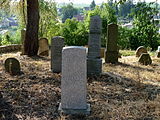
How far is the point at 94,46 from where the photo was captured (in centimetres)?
844

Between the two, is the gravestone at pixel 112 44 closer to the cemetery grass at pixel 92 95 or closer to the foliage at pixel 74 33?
the cemetery grass at pixel 92 95

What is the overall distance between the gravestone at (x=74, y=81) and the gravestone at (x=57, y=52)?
2871 mm

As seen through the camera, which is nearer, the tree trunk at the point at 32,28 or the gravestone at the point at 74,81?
the gravestone at the point at 74,81

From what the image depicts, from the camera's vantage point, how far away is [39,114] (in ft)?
17.6

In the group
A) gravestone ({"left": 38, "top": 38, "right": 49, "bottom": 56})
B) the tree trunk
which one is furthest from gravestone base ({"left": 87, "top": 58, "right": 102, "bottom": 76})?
gravestone ({"left": 38, "top": 38, "right": 49, "bottom": 56})

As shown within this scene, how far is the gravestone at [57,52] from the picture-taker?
8242mm

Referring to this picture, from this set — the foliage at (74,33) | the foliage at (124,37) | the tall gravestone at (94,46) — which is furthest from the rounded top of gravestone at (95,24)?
the foliage at (124,37)

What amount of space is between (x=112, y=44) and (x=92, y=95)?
4.07m

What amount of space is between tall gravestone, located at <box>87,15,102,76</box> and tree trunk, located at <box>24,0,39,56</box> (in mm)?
3135

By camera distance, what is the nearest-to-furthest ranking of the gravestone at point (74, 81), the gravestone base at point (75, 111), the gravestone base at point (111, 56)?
the gravestone at point (74, 81) → the gravestone base at point (75, 111) → the gravestone base at point (111, 56)

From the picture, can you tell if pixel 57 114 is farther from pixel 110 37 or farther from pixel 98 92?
pixel 110 37

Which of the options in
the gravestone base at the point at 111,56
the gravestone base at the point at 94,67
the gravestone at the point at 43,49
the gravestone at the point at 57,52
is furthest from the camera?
the gravestone at the point at 43,49

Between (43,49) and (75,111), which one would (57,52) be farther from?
(43,49)

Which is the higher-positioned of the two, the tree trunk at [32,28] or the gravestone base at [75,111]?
the tree trunk at [32,28]
